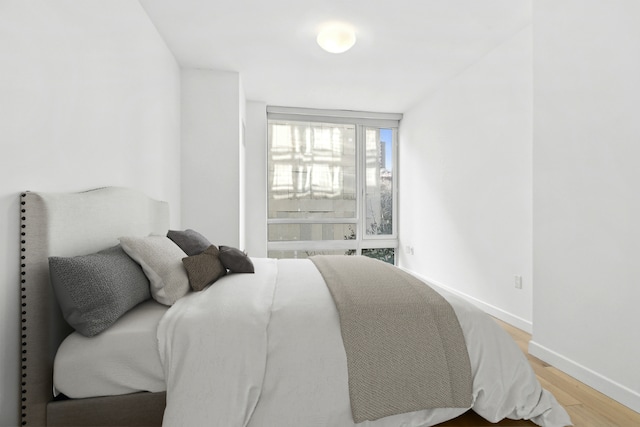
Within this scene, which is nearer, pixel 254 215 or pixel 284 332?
pixel 284 332

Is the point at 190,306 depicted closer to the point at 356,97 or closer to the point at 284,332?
the point at 284,332

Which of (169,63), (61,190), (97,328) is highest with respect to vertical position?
(169,63)

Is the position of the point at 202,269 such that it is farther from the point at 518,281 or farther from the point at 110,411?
the point at 518,281

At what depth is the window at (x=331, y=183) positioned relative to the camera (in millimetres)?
5496

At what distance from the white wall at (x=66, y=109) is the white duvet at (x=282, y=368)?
681 mm

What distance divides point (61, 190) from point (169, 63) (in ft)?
7.25

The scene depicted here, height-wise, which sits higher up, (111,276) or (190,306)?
(111,276)

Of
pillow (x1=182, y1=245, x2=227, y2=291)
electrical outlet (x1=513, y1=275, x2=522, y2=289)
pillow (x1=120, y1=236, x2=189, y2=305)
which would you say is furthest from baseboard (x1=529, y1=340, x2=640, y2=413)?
pillow (x1=120, y1=236, x2=189, y2=305)

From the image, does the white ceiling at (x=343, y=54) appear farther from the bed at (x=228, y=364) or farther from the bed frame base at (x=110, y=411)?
the bed frame base at (x=110, y=411)

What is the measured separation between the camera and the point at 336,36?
10.2 feet

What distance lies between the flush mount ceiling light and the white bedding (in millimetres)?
2707

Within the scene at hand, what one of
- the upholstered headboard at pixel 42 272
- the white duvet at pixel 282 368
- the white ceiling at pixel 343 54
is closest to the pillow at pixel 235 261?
the white duvet at pixel 282 368

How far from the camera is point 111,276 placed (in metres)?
1.52

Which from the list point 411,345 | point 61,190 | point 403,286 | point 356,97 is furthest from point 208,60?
point 411,345
